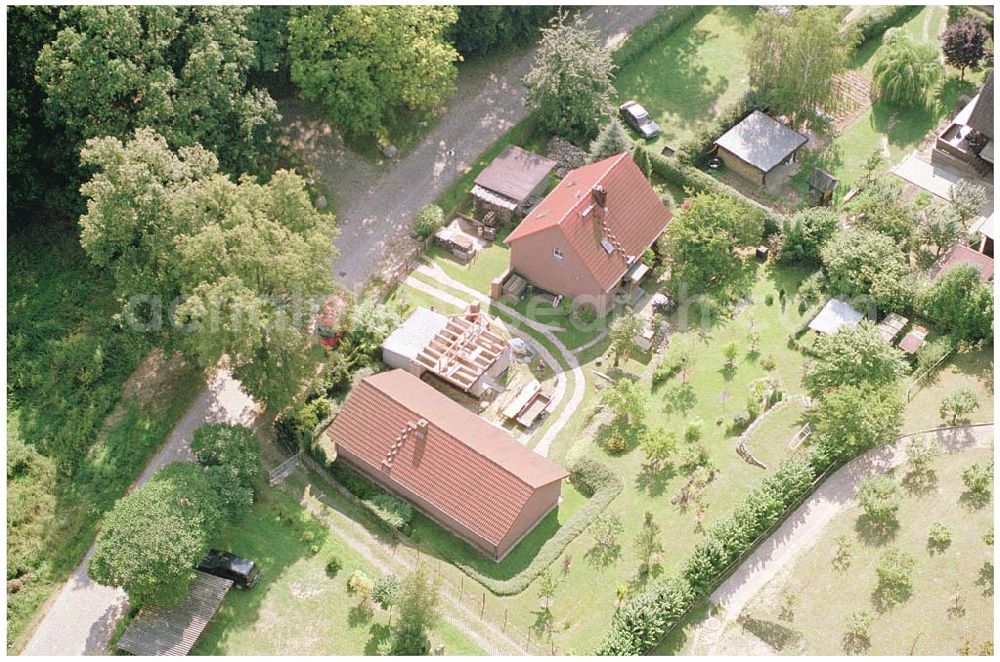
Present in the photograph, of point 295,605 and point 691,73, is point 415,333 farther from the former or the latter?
point 691,73

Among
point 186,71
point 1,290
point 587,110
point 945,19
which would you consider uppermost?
point 186,71

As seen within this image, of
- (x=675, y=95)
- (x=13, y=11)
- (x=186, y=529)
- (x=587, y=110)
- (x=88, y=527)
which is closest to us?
(x=186, y=529)

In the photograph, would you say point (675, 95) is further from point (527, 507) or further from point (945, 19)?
point (527, 507)

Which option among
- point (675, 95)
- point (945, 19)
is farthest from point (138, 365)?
point (945, 19)

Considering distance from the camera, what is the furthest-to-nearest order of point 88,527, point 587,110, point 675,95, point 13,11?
point 675,95 < point 587,110 < point 13,11 < point 88,527

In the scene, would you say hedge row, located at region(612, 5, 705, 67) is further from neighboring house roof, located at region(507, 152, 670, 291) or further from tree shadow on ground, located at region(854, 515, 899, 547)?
tree shadow on ground, located at region(854, 515, 899, 547)

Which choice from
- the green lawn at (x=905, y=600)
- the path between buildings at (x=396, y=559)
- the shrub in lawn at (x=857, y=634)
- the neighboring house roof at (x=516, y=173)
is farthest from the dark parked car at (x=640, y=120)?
the shrub in lawn at (x=857, y=634)

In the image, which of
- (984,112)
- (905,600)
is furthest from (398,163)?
(905,600)

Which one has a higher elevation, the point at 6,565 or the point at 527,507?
the point at 6,565
